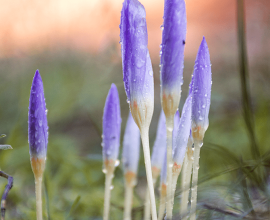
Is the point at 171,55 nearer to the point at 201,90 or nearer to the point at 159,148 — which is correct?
the point at 201,90

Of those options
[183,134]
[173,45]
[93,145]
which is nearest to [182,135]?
[183,134]

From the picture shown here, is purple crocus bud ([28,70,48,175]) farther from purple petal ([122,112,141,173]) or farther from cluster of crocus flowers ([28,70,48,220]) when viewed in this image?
purple petal ([122,112,141,173])

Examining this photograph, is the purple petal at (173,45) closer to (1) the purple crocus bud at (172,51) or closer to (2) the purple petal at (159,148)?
(1) the purple crocus bud at (172,51)

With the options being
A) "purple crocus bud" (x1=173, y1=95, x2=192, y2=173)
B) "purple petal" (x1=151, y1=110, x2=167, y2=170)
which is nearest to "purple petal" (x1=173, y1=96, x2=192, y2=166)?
"purple crocus bud" (x1=173, y1=95, x2=192, y2=173)

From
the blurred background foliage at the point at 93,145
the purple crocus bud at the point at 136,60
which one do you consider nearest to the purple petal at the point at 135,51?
the purple crocus bud at the point at 136,60

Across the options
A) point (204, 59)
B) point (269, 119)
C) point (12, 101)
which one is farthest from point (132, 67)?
point (12, 101)

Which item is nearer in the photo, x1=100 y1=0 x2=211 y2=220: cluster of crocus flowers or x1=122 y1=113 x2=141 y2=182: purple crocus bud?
x1=100 y1=0 x2=211 y2=220: cluster of crocus flowers
